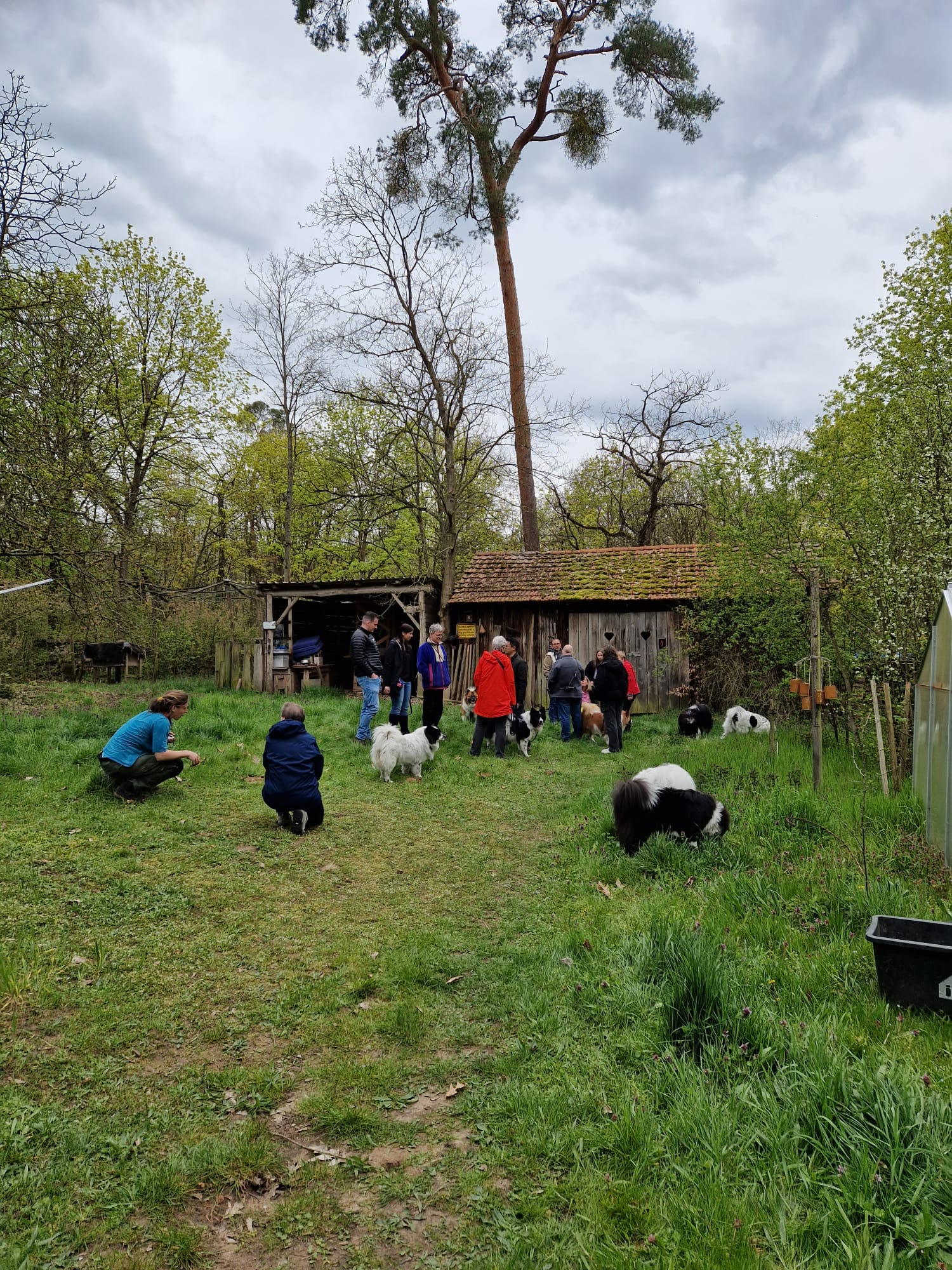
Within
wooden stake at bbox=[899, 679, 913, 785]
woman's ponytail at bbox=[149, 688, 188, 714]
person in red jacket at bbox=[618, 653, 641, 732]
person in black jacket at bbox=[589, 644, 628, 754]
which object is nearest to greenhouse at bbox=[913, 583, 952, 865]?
wooden stake at bbox=[899, 679, 913, 785]

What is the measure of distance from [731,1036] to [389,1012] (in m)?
1.77

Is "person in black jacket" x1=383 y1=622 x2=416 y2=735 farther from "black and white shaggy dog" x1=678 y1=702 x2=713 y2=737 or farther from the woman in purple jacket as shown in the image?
"black and white shaggy dog" x1=678 y1=702 x2=713 y2=737

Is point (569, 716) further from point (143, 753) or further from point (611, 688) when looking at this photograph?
point (143, 753)

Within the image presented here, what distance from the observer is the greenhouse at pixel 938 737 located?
5.21m

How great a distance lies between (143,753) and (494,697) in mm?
5262

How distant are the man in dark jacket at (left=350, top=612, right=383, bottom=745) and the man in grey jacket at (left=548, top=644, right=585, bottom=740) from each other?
3.40m

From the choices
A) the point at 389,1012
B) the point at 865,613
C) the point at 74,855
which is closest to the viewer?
the point at 389,1012

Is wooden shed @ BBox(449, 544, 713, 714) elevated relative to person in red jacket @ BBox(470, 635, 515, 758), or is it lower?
elevated

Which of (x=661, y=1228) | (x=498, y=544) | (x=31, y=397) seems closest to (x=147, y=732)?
(x=31, y=397)

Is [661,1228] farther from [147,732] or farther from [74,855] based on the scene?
[147,732]

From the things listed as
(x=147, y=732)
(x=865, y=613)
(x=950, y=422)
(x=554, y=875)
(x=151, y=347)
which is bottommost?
(x=554, y=875)

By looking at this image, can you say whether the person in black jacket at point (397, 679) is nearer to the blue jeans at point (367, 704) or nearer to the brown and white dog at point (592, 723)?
the blue jeans at point (367, 704)

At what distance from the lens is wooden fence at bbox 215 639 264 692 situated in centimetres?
1884

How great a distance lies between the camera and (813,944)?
166 inches
